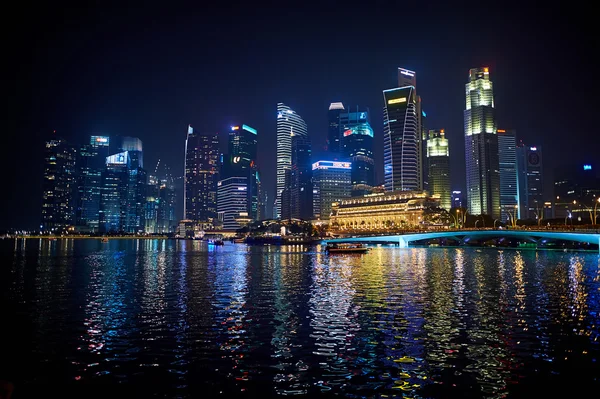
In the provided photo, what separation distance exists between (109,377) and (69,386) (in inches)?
57.9

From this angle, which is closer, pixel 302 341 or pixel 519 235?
pixel 302 341

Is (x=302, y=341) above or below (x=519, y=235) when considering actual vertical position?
below

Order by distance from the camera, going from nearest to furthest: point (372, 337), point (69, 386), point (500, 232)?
point (69, 386)
point (372, 337)
point (500, 232)

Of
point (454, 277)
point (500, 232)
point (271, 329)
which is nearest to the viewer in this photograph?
point (271, 329)

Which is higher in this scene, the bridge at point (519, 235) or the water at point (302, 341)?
the bridge at point (519, 235)

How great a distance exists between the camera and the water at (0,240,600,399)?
53.0 feet

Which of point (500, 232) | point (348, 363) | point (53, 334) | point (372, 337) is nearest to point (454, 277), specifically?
point (372, 337)

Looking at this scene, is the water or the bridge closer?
the water

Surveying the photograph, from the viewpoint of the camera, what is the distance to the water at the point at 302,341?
16.1 meters

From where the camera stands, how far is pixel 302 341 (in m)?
22.5

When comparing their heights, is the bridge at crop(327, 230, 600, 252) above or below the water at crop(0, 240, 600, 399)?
above

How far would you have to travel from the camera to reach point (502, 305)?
33.1m

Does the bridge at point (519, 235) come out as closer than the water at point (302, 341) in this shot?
No

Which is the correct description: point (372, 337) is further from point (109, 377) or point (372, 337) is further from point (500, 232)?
point (500, 232)
